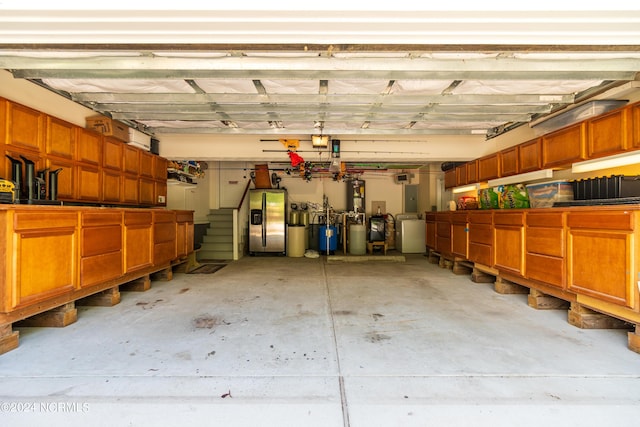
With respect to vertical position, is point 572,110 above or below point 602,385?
above

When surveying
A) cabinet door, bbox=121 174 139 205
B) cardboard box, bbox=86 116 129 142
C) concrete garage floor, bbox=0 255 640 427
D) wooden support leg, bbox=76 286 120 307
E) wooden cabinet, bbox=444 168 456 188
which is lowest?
concrete garage floor, bbox=0 255 640 427

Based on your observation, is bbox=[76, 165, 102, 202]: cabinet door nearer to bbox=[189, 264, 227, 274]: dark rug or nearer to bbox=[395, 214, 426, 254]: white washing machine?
bbox=[189, 264, 227, 274]: dark rug

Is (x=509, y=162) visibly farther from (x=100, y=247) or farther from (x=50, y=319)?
(x=50, y=319)

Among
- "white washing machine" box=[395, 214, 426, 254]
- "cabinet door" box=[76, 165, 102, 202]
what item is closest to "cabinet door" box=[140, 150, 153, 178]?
"cabinet door" box=[76, 165, 102, 202]

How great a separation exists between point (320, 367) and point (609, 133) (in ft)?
12.4

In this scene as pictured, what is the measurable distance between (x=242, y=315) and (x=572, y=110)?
15.0ft

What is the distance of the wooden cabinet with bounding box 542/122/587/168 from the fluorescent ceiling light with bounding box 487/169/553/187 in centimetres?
10

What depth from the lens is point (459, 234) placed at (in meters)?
5.28

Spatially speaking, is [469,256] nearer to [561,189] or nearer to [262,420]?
[561,189]

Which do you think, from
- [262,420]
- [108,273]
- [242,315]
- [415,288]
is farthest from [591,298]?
[108,273]

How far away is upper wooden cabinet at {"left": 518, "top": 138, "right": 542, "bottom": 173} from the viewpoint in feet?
13.4

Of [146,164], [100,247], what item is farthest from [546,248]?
[146,164]
